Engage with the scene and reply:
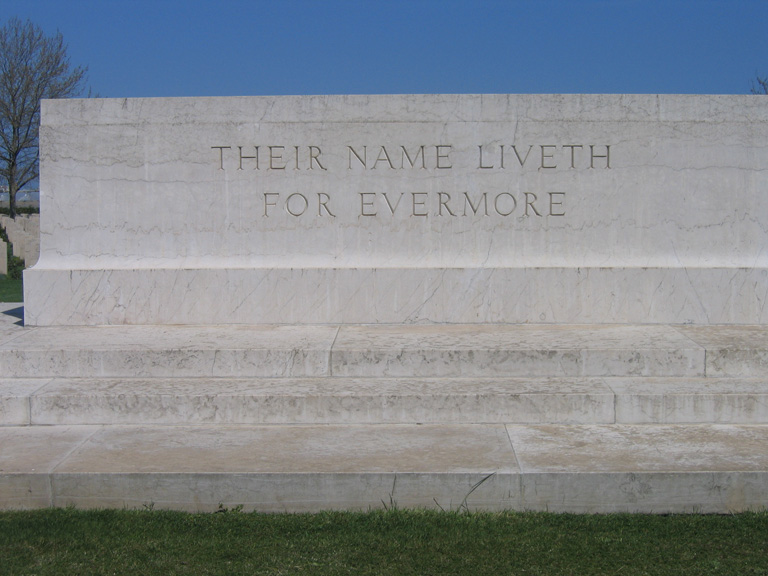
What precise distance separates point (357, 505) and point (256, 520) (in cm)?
50

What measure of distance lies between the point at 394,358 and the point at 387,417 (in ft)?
1.85

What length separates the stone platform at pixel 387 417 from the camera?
4074 mm

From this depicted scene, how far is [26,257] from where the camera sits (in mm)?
19578

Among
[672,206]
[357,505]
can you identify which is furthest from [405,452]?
[672,206]

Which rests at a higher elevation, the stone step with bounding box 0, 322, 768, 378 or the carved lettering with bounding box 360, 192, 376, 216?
the carved lettering with bounding box 360, 192, 376, 216

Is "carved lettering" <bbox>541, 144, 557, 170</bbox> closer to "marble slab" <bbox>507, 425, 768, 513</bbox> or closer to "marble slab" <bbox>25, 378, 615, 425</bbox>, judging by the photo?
"marble slab" <bbox>25, 378, 615, 425</bbox>

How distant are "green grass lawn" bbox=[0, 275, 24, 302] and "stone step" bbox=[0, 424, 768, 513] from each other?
7449 mm

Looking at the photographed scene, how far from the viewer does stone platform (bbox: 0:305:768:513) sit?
4074 millimetres

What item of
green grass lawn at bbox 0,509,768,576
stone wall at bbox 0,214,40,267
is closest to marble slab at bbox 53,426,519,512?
green grass lawn at bbox 0,509,768,576

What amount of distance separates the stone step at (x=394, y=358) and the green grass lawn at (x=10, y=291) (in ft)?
19.7

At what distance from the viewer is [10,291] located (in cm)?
1323

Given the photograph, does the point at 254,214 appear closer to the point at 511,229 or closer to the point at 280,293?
the point at 280,293

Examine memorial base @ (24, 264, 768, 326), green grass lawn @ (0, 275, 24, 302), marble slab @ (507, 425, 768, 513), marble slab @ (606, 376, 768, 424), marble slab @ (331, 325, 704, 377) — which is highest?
memorial base @ (24, 264, 768, 326)

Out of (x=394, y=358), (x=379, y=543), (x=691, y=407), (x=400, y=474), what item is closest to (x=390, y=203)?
(x=394, y=358)
